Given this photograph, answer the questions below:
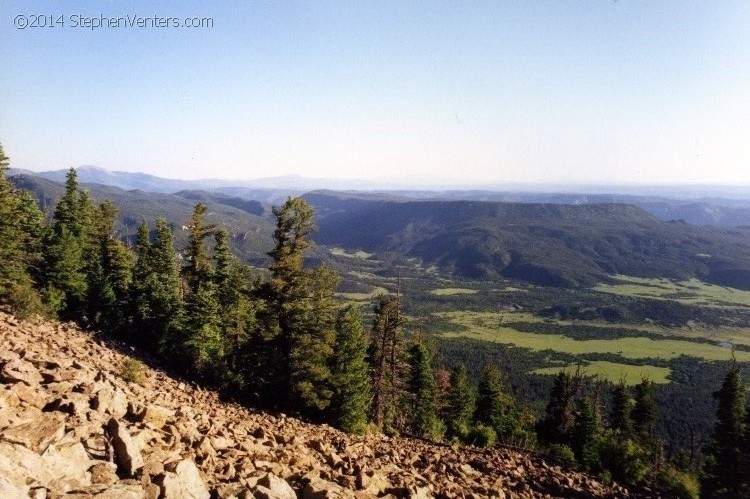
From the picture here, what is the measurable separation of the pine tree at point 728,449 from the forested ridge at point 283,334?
0.41ft

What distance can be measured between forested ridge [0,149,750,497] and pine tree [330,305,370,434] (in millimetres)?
87

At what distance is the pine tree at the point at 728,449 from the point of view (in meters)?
40.4

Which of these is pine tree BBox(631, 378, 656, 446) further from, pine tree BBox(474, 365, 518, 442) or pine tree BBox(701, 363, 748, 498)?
pine tree BBox(474, 365, 518, 442)

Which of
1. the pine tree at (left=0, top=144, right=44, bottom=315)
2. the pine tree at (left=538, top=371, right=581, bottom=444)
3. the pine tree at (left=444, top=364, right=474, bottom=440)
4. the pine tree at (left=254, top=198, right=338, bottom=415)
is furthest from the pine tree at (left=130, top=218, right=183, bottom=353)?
the pine tree at (left=538, top=371, right=581, bottom=444)

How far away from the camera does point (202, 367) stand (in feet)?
124

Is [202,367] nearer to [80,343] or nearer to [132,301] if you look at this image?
[80,343]

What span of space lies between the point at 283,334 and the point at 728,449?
1663 inches

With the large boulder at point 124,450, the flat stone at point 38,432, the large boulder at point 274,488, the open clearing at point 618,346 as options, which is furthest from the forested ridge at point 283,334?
the open clearing at point 618,346

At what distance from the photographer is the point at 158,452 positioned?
13148 mm

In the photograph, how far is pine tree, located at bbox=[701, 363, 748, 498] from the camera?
132 feet

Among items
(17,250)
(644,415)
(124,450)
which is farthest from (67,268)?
(644,415)

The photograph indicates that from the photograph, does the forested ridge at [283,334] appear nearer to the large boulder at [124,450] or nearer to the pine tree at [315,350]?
the pine tree at [315,350]

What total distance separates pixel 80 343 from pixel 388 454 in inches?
771

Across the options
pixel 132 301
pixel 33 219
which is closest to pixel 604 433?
pixel 132 301
